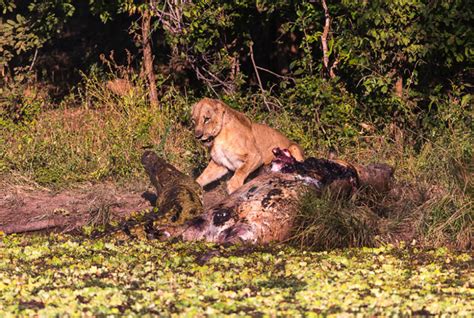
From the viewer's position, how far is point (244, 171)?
1007 centimetres

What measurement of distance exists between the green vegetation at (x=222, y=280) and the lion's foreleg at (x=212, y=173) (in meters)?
1.81

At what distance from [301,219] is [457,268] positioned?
148 cm

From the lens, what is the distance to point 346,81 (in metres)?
12.5

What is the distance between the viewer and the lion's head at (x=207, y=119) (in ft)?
32.8

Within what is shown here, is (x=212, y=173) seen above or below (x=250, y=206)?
below

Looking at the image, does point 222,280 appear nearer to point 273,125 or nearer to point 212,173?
point 212,173

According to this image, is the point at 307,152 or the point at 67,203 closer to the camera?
the point at 67,203

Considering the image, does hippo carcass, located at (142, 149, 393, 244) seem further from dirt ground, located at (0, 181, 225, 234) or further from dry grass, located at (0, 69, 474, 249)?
dirt ground, located at (0, 181, 225, 234)

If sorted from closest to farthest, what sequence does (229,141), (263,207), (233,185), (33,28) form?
(263,207), (233,185), (229,141), (33,28)

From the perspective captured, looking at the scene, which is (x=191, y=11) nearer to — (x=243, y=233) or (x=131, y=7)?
(x=131, y=7)

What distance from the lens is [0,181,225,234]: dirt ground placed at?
9.77 meters

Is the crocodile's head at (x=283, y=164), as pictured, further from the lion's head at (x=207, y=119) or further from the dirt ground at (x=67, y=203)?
the dirt ground at (x=67, y=203)

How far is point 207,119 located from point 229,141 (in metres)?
0.32

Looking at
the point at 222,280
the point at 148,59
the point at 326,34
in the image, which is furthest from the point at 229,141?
the point at 148,59
